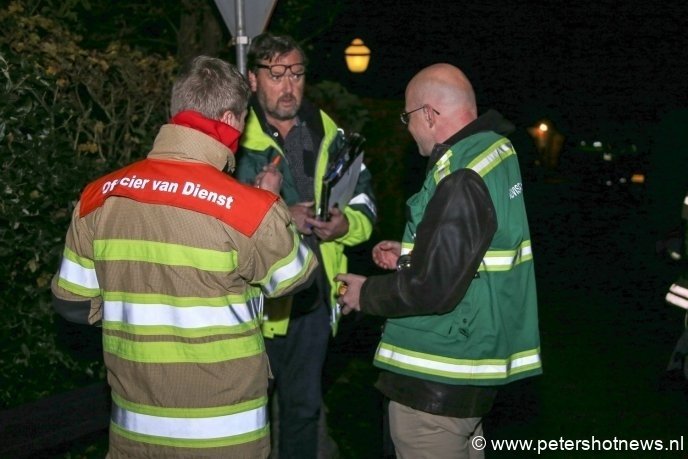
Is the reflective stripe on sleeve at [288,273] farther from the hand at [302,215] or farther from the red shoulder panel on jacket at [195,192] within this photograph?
the hand at [302,215]

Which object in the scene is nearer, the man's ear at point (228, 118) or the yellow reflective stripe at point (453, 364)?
the man's ear at point (228, 118)

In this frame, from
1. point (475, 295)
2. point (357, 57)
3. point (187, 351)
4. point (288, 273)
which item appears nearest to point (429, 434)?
point (475, 295)

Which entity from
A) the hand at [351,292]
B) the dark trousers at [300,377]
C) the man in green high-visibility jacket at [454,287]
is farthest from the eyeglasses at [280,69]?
the hand at [351,292]

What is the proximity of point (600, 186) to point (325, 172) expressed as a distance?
30.8 meters

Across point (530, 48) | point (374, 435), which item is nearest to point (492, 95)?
point (530, 48)

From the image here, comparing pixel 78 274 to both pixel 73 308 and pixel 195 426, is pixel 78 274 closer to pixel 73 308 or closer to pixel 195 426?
pixel 73 308

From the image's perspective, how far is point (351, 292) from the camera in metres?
3.81

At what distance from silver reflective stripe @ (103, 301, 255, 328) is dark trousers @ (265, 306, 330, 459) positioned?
5.73ft

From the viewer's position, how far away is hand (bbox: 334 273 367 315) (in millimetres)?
3773

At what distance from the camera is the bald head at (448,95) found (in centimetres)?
366

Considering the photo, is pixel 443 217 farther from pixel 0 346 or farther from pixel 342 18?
pixel 342 18

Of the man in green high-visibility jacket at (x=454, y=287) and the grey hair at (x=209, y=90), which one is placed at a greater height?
the grey hair at (x=209, y=90)

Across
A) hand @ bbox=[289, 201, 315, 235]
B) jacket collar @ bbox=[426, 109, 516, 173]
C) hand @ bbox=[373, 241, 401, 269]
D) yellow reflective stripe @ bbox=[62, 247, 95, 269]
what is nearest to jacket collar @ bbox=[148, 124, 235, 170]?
yellow reflective stripe @ bbox=[62, 247, 95, 269]

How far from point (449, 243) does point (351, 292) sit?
2.05 ft
